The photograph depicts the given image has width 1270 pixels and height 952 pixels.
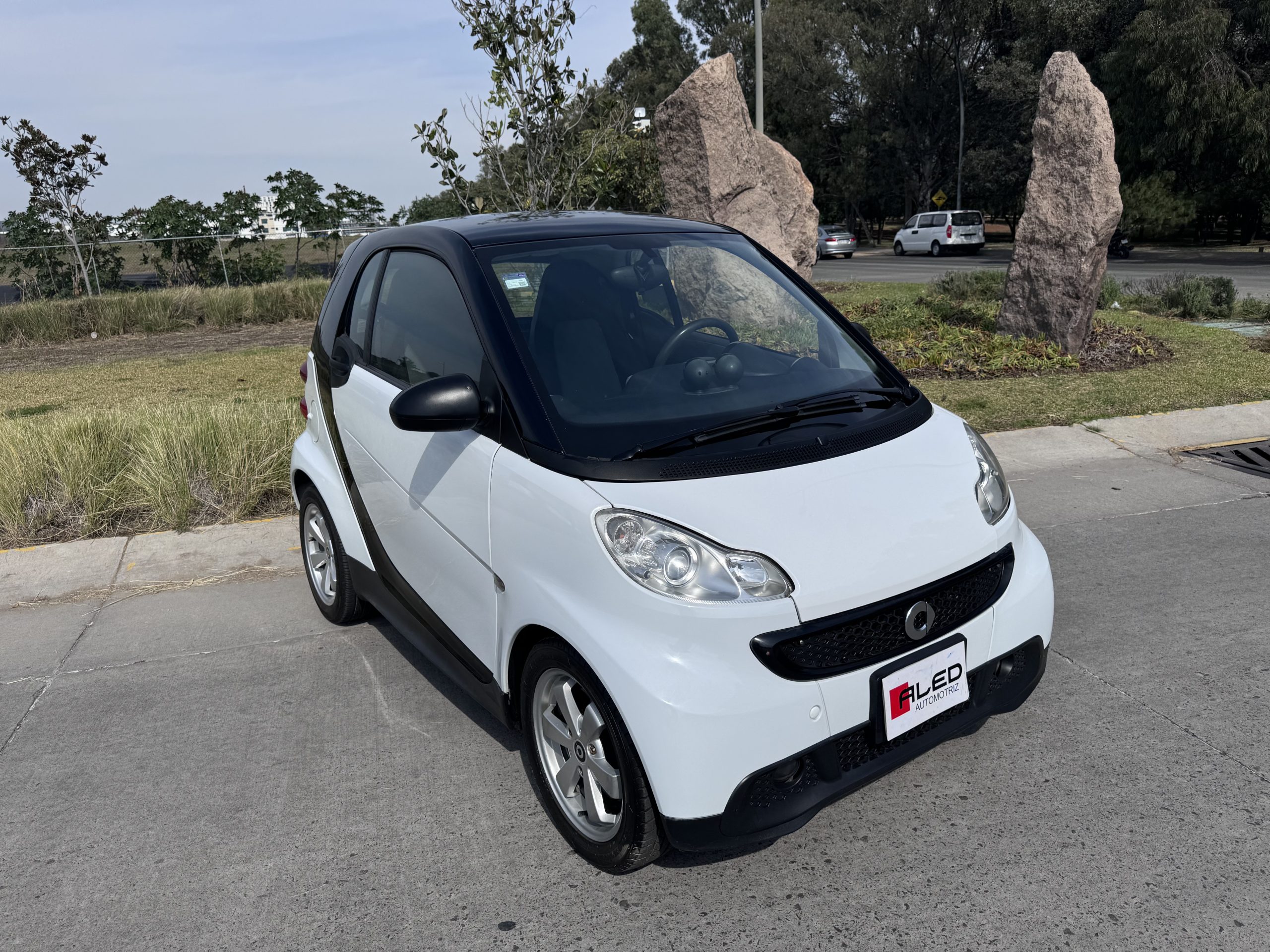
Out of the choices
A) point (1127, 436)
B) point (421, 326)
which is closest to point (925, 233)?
point (1127, 436)

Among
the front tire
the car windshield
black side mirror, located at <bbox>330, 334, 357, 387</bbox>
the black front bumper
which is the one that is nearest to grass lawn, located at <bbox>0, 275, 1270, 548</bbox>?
black side mirror, located at <bbox>330, 334, 357, 387</bbox>

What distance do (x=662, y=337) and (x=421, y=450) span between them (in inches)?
34.5

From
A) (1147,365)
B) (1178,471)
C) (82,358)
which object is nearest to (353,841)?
(1178,471)

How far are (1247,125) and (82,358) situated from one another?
30.9 m

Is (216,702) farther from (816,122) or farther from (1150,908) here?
(816,122)

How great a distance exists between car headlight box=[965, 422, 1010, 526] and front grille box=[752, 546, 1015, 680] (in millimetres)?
182

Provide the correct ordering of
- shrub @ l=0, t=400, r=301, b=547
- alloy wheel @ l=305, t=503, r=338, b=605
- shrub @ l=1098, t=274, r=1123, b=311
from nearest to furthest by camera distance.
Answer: alloy wheel @ l=305, t=503, r=338, b=605 < shrub @ l=0, t=400, r=301, b=547 < shrub @ l=1098, t=274, r=1123, b=311

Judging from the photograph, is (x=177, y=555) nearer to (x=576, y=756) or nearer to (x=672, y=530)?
(x=576, y=756)

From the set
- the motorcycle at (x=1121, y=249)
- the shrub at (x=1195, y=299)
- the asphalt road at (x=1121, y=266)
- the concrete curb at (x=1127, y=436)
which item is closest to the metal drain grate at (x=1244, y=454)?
the concrete curb at (x=1127, y=436)

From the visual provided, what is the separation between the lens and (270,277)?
67.6ft

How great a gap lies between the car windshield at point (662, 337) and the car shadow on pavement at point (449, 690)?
42.5 inches

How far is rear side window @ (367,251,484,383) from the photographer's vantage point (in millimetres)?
3182

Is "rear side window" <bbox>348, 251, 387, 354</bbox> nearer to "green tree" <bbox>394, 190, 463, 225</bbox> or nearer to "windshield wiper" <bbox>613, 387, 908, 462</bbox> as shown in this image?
"windshield wiper" <bbox>613, 387, 908, 462</bbox>

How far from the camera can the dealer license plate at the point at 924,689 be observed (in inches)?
99.3
